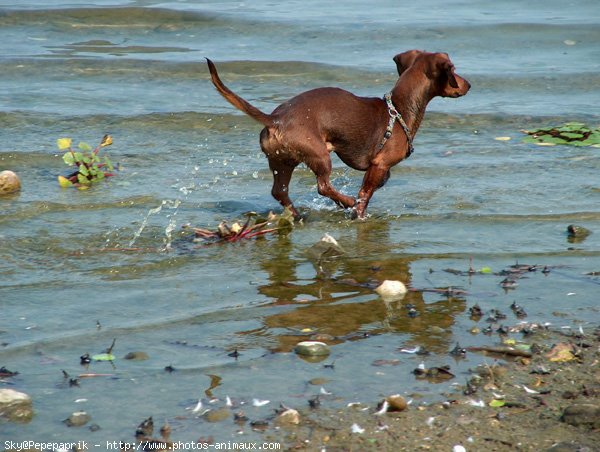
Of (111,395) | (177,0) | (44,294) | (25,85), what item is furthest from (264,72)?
(111,395)

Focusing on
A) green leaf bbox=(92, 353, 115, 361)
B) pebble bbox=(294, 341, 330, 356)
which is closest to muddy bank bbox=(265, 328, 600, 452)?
pebble bbox=(294, 341, 330, 356)

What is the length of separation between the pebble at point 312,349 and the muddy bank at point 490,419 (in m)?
0.57

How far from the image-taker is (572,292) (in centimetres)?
595

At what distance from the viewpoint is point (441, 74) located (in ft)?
26.3

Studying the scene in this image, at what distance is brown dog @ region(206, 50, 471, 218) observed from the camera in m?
7.25

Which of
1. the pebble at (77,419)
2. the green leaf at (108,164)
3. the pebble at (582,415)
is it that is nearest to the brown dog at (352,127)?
the green leaf at (108,164)

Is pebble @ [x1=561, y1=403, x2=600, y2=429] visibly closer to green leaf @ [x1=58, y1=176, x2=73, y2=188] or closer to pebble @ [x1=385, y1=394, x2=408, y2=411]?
pebble @ [x1=385, y1=394, x2=408, y2=411]

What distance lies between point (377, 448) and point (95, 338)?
5.94ft

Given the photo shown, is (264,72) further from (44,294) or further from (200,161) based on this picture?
(44,294)

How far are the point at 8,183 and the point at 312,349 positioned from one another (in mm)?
4269

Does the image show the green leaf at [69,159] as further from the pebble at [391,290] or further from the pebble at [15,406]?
the pebble at [15,406]

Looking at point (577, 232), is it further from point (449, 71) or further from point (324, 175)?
point (324, 175)

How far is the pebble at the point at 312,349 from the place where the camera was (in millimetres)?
4992

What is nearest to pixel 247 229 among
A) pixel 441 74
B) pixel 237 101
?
pixel 237 101
